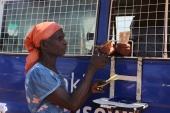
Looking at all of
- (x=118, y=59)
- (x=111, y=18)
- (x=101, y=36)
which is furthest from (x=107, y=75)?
(x=111, y=18)

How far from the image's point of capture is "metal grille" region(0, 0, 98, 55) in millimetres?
2348

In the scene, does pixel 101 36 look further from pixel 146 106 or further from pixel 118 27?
pixel 146 106

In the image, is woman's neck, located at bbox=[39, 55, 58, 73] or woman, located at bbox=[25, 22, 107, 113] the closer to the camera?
woman, located at bbox=[25, 22, 107, 113]

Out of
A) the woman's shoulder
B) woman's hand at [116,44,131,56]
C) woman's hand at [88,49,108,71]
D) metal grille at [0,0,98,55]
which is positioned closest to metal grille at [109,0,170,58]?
woman's hand at [116,44,131,56]

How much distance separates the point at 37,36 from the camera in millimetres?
1734

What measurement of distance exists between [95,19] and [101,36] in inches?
6.7

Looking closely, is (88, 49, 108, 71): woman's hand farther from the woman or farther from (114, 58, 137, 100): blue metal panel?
(114, 58, 137, 100): blue metal panel

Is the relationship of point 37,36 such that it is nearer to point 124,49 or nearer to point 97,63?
point 97,63

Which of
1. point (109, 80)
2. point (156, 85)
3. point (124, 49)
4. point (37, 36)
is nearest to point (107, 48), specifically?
point (124, 49)

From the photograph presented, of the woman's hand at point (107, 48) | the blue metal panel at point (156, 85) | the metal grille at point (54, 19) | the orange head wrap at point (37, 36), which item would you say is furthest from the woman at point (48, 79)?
the metal grille at point (54, 19)

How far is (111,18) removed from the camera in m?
2.25

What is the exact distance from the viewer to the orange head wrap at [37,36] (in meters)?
1.72

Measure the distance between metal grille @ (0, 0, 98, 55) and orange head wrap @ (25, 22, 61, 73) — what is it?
0.61m

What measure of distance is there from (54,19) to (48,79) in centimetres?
104
